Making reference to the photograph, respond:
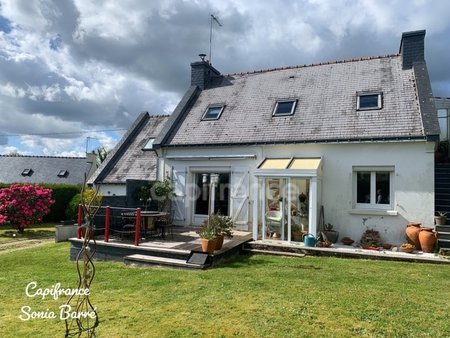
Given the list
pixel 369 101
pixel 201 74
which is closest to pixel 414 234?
pixel 369 101

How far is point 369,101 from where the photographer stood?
48.2ft

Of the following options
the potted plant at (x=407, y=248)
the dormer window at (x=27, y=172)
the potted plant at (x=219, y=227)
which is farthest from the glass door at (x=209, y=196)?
the dormer window at (x=27, y=172)

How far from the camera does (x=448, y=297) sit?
6996mm

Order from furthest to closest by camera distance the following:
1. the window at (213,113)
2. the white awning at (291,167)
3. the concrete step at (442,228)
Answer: the window at (213,113)
the white awning at (291,167)
the concrete step at (442,228)

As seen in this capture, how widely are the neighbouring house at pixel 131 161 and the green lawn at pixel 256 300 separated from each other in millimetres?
9037

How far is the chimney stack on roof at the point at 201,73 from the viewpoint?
66.5 feet

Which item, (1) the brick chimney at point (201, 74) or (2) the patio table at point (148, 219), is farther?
(1) the brick chimney at point (201, 74)

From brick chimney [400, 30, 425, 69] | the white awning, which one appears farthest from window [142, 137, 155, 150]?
brick chimney [400, 30, 425, 69]

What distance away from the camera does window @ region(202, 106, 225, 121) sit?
17.6 meters

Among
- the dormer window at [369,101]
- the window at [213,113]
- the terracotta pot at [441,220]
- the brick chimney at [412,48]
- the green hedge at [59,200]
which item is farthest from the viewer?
the green hedge at [59,200]

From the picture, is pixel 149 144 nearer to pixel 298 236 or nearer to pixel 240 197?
pixel 240 197

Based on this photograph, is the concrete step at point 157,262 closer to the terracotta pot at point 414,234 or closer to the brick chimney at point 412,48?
the terracotta pot at point 414,234

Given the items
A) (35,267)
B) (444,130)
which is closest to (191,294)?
(35,267)

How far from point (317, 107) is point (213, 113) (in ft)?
18.0
